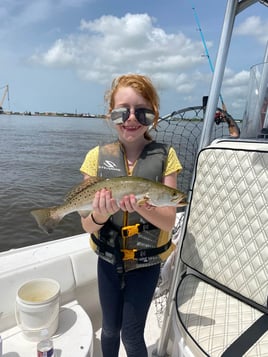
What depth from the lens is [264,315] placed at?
2166 mm

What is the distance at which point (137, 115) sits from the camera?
2.11m

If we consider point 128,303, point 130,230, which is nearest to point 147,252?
point 130,230

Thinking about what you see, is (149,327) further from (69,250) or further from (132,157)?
(132,157)

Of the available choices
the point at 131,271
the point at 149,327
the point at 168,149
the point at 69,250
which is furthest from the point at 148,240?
the point at 149,327

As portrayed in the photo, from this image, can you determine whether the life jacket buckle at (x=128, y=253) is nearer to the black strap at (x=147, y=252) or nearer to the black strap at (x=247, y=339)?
the black strap at (x=147, y=252)

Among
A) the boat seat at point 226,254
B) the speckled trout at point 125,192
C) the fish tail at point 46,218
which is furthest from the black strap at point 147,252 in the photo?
the fish tail at point 46,218

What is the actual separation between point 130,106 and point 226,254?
142 cm

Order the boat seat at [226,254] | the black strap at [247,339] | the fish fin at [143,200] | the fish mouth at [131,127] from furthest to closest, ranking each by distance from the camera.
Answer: the fish mouth at [131,127]
the boat seat at [226,254]
the fish fin at [143,200]
the black strap at [247,339]

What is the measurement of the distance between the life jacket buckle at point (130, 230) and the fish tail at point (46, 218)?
1.57 feet

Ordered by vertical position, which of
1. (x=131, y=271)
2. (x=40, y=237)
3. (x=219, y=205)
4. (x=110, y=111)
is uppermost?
(x=110, y=111)

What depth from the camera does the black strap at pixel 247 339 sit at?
1836 mm

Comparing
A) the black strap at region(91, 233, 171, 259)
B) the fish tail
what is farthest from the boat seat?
the fish tail

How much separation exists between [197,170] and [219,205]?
0.37m

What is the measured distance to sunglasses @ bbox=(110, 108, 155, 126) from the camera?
6.93 ft
